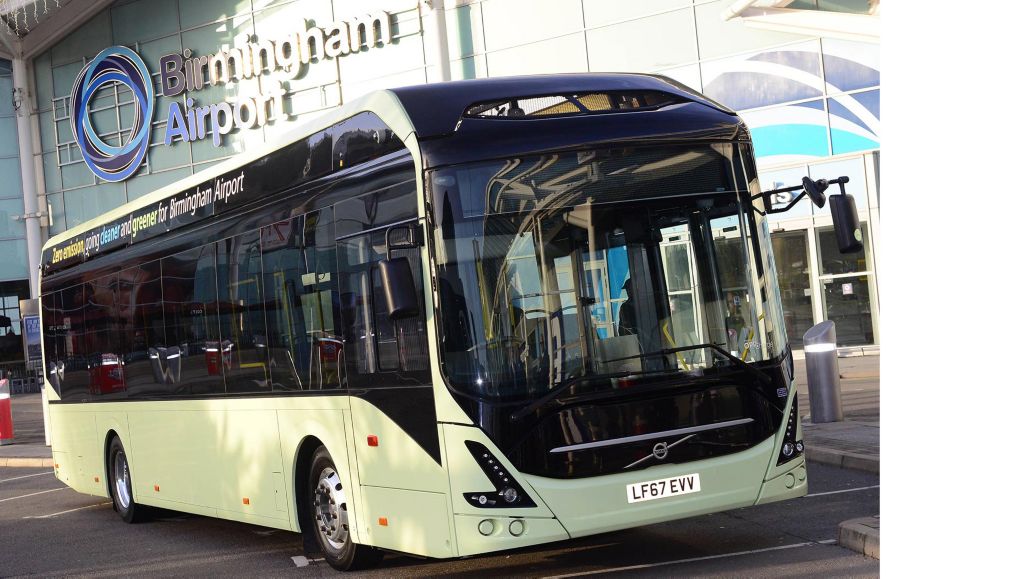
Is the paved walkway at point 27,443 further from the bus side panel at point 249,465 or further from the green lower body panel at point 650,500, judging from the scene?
the green lower body panel at point 650,500

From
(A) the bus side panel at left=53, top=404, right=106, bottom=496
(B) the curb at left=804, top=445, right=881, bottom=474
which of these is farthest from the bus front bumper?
(A) the bus side panel at left=53, top=404, right=106, bottom=496

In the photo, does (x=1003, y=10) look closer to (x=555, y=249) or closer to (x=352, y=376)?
(x=555, y=249)

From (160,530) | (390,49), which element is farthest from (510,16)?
(160,530)

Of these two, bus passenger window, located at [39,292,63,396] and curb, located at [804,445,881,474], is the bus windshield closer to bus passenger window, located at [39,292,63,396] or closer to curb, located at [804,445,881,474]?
curb, located at [804,445,881,474]

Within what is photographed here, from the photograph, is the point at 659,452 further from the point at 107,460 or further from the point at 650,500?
the point at 107,460

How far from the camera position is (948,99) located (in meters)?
1.13

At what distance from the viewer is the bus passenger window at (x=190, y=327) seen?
31.9 ft

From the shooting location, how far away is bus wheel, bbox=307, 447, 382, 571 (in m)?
7.86

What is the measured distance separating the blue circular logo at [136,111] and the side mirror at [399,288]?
33.6 metres

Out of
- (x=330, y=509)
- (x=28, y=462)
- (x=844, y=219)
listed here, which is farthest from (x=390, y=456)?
(x=28, y=462)

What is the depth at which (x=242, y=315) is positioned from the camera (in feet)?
30.0

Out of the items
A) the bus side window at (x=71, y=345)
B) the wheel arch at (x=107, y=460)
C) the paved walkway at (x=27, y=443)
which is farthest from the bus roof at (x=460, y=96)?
the paved walkway at (x=27, y=443)

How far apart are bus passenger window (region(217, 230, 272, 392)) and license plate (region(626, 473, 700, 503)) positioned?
3.00 m

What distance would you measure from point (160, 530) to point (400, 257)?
246 inches
